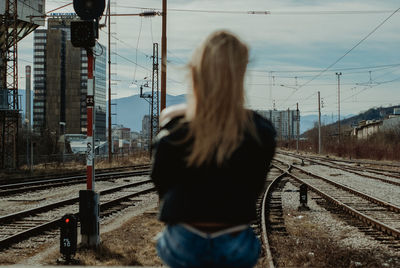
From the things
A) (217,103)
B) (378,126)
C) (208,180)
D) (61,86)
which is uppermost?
(61,86)

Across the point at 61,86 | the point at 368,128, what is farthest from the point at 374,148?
the point at 61,86

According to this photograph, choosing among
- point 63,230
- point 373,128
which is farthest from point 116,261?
point 373,128

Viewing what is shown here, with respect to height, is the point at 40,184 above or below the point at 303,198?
below

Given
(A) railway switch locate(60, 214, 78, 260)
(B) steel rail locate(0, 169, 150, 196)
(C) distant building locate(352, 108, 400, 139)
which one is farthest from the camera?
(C) distant building locate(352, 108, 400, 139)

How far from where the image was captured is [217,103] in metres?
2.07

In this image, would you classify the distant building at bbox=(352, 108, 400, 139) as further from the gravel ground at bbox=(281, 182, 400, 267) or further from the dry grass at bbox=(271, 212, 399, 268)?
the dry grass at bbox=(271, 212, 399, 268)

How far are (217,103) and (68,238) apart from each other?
5636 millimetres

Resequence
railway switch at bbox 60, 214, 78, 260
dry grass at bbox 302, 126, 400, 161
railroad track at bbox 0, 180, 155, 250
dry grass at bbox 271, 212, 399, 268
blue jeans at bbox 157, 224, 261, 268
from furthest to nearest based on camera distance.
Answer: dry grass at bbox 302, 126, 400, 161
railroad track at bbox 0, 180, 155, 250
railway switch at bbox 60, 214, 78, 260
dry grass at bbox 271, 212, 399, 268
blue jeans at bbox 157, 224, 261, 268

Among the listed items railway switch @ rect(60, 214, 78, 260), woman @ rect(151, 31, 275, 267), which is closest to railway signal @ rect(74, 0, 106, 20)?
railway switch @ rect(60, 214, 78, 260)

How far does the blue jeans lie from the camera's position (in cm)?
203

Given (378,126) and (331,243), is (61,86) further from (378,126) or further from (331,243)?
(331,243)

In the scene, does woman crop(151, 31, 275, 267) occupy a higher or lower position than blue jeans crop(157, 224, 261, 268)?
higher

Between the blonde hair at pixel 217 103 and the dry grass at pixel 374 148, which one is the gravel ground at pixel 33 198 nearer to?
the blonde hair at pixel 217 103

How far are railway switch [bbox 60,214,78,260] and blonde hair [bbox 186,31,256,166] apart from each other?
5547mm
